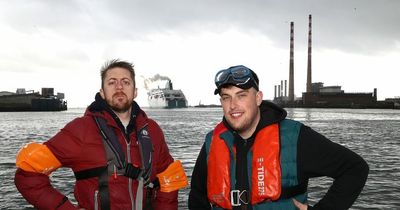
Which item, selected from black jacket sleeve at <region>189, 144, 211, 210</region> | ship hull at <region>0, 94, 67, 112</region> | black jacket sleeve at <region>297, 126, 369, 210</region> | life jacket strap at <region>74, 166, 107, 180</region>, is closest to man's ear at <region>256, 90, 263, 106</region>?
black jacket sleeve at <region>297, 126, 369, 210</region>

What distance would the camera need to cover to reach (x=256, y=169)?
391 cm

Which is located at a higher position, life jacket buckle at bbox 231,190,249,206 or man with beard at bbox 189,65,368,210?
man with beard at bbox 189,65,368,210

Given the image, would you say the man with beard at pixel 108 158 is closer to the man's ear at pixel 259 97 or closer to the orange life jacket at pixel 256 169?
the orange life jacket at pixel 256 169

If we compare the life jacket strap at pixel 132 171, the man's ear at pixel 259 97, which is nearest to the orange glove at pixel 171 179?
the life jacket strap at pixel 132 171

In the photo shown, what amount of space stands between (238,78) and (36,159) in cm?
233

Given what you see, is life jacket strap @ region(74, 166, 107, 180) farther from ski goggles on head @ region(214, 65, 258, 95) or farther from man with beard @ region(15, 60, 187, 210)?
Answer: ski goggles on head @ region(214, 65, 258, 95)

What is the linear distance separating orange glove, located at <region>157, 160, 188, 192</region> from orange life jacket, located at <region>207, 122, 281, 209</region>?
651 mm

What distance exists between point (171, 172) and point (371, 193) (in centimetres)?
998

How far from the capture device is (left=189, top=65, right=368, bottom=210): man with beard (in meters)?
3.67

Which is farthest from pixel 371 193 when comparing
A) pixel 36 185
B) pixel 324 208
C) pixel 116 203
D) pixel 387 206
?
pixel 36 185

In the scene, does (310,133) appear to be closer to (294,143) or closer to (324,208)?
(294,143)

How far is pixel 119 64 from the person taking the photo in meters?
4.57

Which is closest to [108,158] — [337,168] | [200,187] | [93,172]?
[93,172]

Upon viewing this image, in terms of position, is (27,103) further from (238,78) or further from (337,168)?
(337,168)
